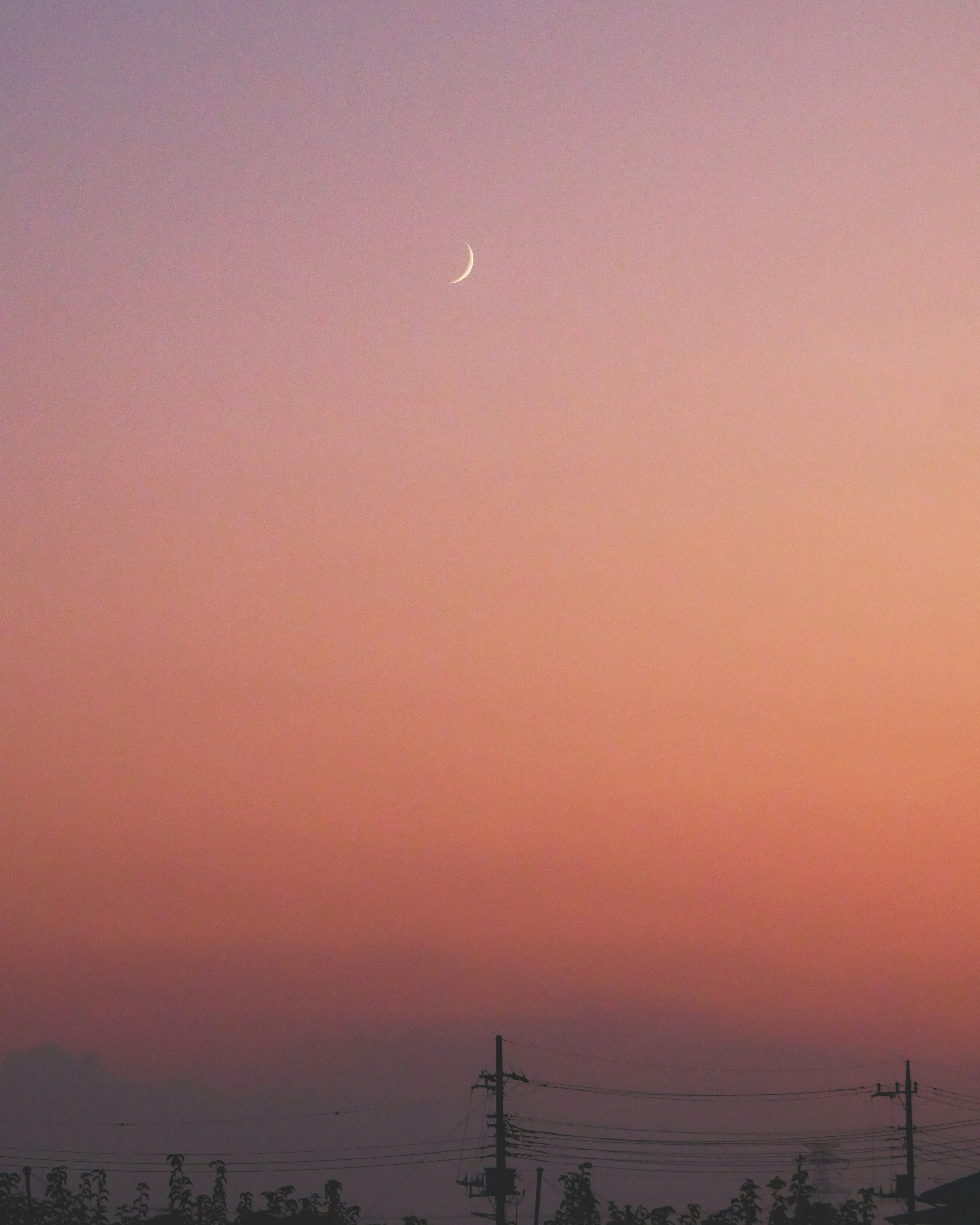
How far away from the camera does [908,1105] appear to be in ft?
254

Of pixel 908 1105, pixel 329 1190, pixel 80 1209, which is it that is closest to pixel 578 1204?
pixel 329 1190

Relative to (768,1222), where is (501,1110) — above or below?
above

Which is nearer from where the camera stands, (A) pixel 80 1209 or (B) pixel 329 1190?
(A) pixel 80 1209

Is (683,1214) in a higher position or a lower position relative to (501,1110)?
lower

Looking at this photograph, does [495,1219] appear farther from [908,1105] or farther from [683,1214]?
[908,1105]

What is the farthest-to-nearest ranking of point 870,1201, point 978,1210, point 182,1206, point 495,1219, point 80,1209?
1. point 870,1201
2. point 495,1219
3. point 182,1206
4. point 80,1209
5. point 978,1210

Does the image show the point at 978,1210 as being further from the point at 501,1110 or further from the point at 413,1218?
the point at 413,1218

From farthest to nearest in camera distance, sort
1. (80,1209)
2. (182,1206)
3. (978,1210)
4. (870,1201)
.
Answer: (870,1201), (182,1206), (80,1209), (978,1210)

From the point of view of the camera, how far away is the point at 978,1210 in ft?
168

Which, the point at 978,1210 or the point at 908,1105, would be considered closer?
the point at 978,1210

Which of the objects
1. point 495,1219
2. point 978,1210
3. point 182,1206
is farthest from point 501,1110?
point 978,1210

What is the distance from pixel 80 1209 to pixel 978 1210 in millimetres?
30273

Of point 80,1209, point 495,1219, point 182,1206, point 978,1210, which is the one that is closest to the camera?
point 978,1210

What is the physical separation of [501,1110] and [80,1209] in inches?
762
